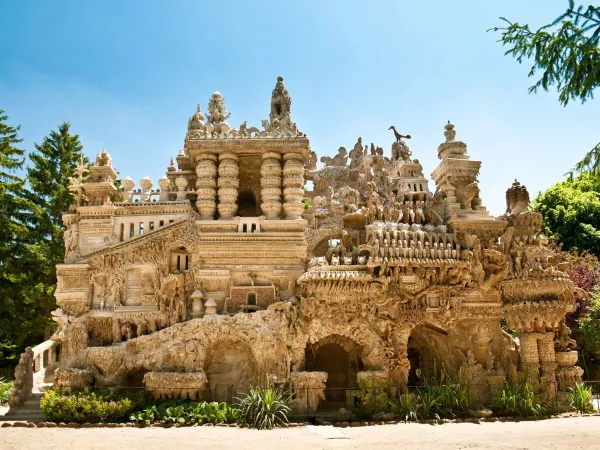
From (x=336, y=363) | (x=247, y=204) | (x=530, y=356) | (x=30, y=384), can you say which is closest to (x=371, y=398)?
(x=336, y=363)

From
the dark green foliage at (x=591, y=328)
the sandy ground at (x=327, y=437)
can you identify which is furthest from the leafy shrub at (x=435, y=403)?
the dark green foliage at (x=591, y=328)

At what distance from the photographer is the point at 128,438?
1235 centimetres

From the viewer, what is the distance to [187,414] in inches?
567

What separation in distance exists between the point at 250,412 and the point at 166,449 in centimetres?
377

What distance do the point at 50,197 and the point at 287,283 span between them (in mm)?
17424

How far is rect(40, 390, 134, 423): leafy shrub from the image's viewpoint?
46.5ft

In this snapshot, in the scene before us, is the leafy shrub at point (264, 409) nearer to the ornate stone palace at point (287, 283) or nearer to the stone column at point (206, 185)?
the ornate stone palace at point (287, 283)

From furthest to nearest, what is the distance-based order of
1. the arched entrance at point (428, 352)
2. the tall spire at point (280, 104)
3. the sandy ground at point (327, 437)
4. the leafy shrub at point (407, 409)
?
the tall spire at point (280, 104), the arched entrance at point (428, 352), the leafy shrub at point (407, 409), the sandy ground at point (327, 437)

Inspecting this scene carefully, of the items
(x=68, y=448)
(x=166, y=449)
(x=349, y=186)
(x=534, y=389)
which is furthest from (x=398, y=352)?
(x=68, y=448)

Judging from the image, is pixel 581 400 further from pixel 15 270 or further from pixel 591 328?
pixel 15 270

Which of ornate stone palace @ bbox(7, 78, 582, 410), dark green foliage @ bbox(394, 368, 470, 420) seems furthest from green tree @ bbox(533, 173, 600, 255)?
dark green foliage @ bbox(394, 368, 470, 420)

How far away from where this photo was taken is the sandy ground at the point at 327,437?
11.6 metres

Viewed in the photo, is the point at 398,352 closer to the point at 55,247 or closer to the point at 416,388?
the point at 416,388

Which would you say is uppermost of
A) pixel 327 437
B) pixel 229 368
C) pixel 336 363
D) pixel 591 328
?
pixel 591 328
